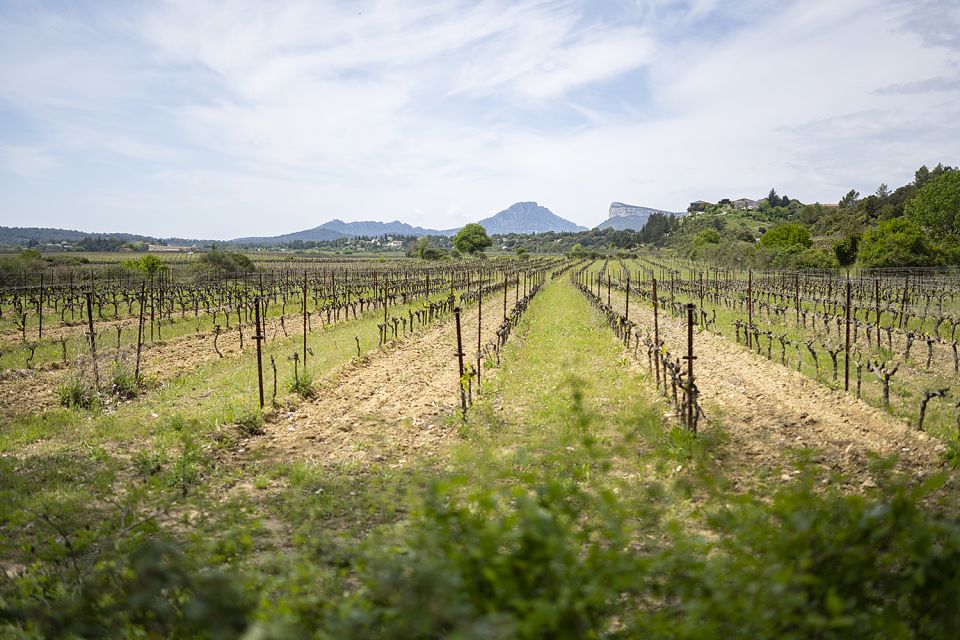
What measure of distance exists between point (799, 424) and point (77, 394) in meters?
12.7

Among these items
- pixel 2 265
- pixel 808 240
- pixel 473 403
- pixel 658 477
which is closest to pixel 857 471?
pixel 658 477

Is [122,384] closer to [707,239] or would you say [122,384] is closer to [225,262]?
[225,262]

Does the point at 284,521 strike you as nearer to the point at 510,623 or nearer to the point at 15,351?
the point at 510,623

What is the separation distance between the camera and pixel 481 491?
6090 millimetres

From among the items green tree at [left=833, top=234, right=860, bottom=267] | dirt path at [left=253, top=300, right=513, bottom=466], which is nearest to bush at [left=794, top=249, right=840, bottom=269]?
green tree at [left=833, top=234, right=860, bottom=267]

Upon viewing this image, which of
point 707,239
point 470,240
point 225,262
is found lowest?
point 225,262

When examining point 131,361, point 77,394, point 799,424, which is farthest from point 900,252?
point 77,394

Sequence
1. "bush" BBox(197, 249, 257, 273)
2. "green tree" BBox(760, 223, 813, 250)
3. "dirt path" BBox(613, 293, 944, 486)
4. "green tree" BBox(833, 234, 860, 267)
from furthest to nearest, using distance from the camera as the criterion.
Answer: "green tree" BBox(760, 223, 813, 250) < "bush" BBox(197, 249, 257, 273) < "green tree" BBox(833, 234, 860, 267) < "dirt path" BBox(613, 293, 944, 486)

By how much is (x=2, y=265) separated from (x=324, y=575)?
175 ft

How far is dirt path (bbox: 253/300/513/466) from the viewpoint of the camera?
26.0 feet

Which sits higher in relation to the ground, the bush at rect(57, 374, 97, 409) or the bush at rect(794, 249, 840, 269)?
the bush at rect(794, 249, 840, 269)

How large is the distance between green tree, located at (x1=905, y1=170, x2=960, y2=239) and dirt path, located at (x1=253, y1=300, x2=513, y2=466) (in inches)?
2430

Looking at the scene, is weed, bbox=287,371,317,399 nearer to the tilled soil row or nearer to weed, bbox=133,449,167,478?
the tilled soil row

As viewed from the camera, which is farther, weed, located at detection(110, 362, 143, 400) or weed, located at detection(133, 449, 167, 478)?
weed, located at detection(110, 362, 143, 400)
